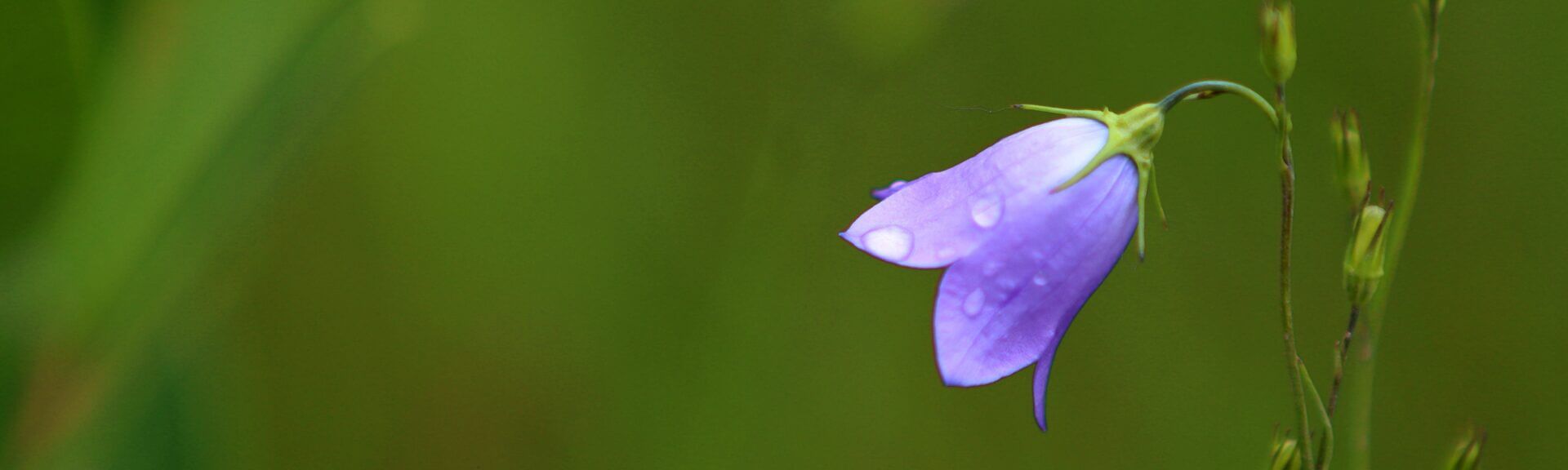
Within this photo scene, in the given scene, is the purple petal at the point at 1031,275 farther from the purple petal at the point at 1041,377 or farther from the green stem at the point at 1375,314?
the green stem at the point at 1375,314

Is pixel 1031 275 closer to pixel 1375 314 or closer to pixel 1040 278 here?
pixel 1040 278

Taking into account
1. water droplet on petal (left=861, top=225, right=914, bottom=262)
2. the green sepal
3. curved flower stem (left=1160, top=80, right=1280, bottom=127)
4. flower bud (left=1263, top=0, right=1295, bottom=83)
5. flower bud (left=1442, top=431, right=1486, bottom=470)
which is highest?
flower bud (left=1263, top=0, right=1295, bottom=83)

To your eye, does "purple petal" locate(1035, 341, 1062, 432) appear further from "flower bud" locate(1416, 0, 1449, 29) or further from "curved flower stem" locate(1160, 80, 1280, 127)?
"flower bud" locate(1416, 0, 1449, 29)

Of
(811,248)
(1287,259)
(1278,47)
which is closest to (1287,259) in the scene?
(1287,259)

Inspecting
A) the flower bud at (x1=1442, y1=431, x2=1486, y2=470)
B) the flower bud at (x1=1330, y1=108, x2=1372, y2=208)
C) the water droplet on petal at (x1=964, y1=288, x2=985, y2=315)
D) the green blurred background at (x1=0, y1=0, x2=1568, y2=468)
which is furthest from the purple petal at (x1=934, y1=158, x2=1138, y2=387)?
the green blurred background at (x1=0, y1=0, x2=1568, y2=468)

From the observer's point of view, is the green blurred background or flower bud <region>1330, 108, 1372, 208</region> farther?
the green blurred background

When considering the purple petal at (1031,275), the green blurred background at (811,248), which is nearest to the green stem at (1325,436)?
the purple petal at (1031,275)

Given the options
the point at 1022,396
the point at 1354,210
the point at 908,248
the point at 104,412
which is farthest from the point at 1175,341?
the point at 104,412

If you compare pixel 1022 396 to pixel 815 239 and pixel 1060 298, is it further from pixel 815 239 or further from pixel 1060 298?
pixel 1060 298
